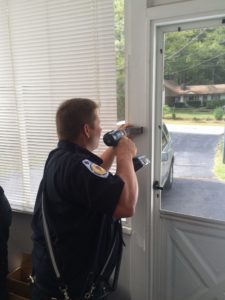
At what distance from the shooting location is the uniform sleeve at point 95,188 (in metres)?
1.03

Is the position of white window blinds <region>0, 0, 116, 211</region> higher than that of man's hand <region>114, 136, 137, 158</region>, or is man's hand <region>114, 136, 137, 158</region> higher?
white window blinds <region>0, 0, 116, 211</region>

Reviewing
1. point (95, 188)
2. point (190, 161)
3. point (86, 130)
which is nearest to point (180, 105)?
point (190, 161)

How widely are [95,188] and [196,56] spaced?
0.84 meters

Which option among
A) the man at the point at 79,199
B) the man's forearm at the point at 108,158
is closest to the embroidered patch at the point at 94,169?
the man at the point at 79,199

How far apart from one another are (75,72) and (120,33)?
34cm

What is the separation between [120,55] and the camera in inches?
59.3

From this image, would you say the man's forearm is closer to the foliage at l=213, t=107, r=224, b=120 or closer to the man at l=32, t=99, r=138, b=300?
the man at l=32, t=99, r=138, b=300

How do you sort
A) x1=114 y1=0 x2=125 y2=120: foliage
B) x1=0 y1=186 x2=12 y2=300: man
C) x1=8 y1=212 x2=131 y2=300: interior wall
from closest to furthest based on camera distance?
x1=114 y1=0 x2=125 y2=120: foliage < x1=0 y1=186 x2=12 y2=300: man < x1=8 y1=212 x2=131 y2=300: interior wall

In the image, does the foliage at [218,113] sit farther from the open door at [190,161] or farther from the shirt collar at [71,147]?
the shirt collar at [71,147]

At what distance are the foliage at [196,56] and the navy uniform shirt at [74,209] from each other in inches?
25.4

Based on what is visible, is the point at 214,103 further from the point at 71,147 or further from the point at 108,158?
the point at 71,147

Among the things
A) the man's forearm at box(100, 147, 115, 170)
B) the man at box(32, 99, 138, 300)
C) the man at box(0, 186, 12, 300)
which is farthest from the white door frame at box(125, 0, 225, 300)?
the man at box(0, 186, 12, 300)

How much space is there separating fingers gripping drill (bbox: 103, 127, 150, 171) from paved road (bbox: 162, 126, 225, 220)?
202 mm

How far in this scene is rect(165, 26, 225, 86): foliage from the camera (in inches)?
52.7
